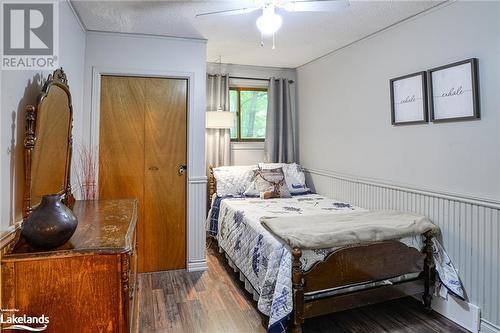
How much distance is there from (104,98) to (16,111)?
5.81 feet

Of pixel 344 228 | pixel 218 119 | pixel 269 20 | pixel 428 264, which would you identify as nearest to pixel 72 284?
pixel 344 228

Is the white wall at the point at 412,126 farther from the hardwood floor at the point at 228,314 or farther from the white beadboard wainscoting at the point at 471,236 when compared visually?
the hardwood floor at the point at 228,314

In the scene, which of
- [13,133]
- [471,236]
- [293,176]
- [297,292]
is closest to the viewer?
[13,133]

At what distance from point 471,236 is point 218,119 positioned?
9.39 feet

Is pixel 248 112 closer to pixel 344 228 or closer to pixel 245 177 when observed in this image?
pixel 245 177

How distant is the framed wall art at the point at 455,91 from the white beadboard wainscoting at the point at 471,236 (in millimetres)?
603

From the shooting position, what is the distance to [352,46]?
138 inches

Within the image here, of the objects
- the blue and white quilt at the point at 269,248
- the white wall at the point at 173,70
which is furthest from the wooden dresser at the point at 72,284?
the white wall at the point at 173,70

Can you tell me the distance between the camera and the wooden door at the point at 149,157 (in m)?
3.14

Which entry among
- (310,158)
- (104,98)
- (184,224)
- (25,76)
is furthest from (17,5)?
(310,158)

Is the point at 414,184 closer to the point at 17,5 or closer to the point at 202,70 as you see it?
the point at 202,70

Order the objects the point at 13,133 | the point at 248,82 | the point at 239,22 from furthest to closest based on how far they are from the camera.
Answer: the point at 248,82 < the point at 239,22 < the point at 13,133

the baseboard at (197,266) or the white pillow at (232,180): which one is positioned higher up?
the white pillow at (232,180)

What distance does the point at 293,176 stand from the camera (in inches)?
168
